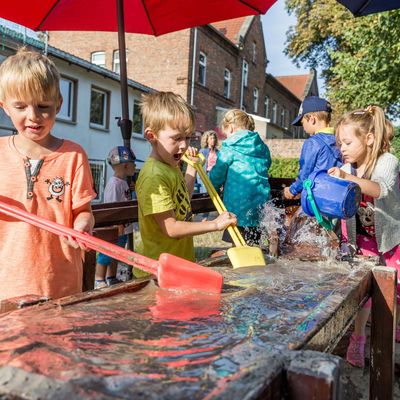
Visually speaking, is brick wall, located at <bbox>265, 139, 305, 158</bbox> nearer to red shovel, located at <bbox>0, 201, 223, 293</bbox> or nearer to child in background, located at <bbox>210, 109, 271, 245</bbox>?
child in background, located at <bbox>210, 109, 271, 245</bbox>

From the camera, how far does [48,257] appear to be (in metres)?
1.66

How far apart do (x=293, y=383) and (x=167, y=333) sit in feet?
1.00

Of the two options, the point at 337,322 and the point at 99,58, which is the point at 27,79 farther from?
the point at 99,58

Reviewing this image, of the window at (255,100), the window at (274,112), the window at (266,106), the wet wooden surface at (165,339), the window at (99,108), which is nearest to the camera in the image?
the wet wooden surface at (165,339)

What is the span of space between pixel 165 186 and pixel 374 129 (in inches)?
49.8

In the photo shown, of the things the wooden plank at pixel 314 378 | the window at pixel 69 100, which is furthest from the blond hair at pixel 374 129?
the window at pixel 69 100

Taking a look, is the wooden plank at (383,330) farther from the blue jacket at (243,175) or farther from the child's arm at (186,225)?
the blue jacket at (243,175)

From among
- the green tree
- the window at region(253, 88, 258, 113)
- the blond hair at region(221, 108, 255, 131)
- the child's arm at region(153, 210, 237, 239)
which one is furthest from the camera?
the window at region(253, 88, 258, 113)

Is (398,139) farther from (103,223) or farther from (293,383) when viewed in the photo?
(293,383)

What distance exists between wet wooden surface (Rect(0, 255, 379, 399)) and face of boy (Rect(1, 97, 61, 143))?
652 millimetres

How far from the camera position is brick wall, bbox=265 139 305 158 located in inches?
739

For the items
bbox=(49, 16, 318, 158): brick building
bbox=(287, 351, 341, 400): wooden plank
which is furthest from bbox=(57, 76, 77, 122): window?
bbox=(287, 351, 341, 400): wooden plank

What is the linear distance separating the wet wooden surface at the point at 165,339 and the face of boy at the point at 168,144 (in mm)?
858

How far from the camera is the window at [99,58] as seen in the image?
18.8m
